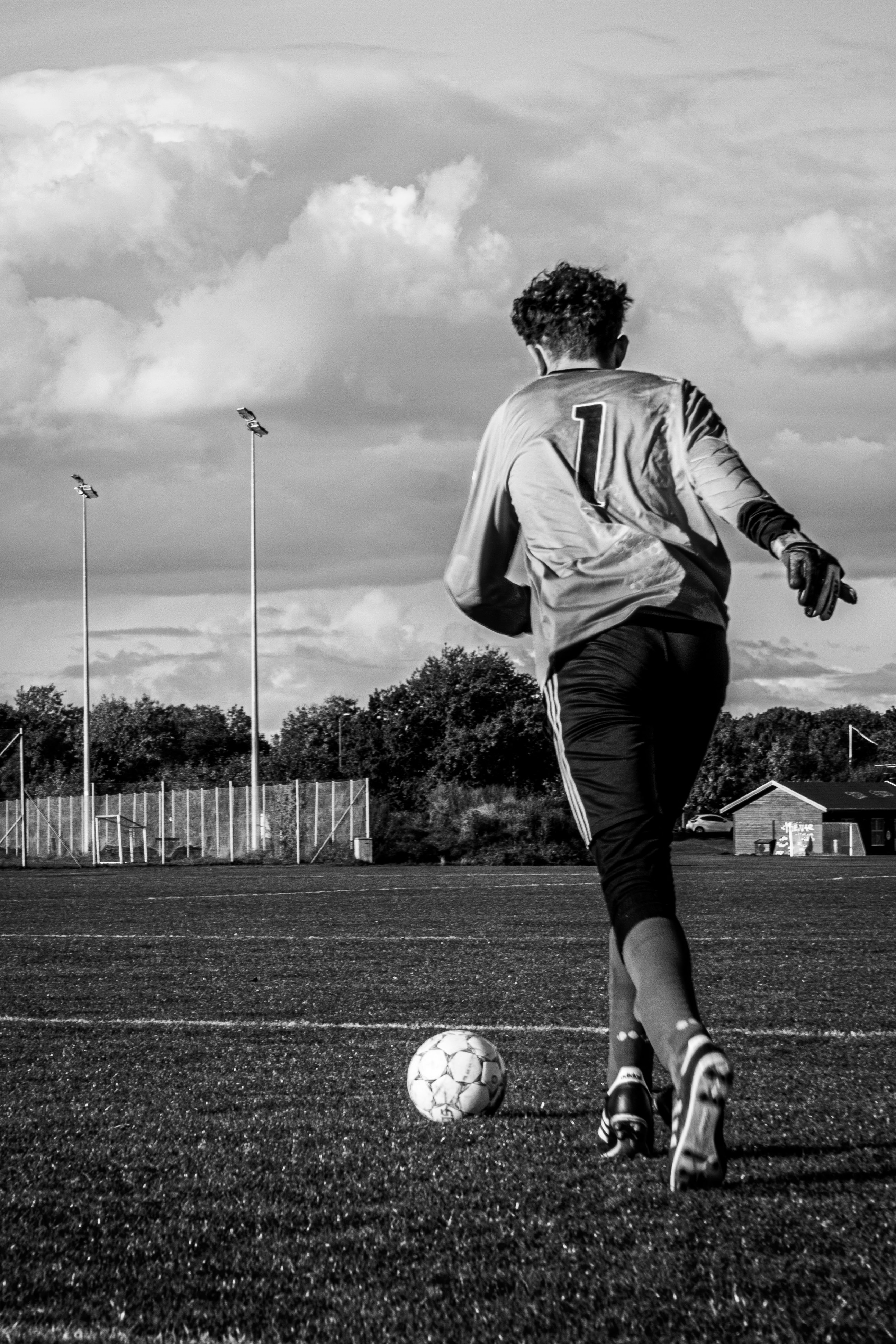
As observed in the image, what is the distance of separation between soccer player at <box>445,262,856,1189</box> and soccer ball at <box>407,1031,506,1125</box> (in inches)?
26.8

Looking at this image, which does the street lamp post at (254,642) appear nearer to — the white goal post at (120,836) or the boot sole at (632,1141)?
the white goal post at (120,836)

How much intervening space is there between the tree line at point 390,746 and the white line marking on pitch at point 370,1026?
47422 mm

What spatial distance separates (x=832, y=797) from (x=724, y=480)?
75678 mm

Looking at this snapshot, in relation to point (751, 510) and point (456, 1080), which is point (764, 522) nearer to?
point (751, 510)

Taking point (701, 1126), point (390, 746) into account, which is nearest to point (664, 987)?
point (701, 1126)

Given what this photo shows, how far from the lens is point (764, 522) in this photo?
125 inches

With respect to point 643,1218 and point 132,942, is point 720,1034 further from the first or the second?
point 132,942

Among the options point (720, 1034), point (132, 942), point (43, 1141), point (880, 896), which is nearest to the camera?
point (43, 1141)

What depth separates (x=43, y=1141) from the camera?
384 cm

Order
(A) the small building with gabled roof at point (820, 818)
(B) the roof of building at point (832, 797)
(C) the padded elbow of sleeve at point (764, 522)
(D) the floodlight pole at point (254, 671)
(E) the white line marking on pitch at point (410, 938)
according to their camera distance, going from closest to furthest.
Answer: (C) the padded elbow of sleeve at point (764, 522), (E) the white line marking on pitch at point (410, 938), (D) the floodlight pole at point (254, 671), (A) the small building with gabled roof at point (820, 818), (B) the roof of building at point (832, 797)

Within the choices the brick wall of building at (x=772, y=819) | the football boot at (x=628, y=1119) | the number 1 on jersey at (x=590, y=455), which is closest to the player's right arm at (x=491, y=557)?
the number 1 on jersey at (x=590, y=455)

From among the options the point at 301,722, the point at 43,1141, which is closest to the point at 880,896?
the point at 43,1141

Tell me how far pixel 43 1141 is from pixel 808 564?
243 cm

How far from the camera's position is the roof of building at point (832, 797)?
75.2m
